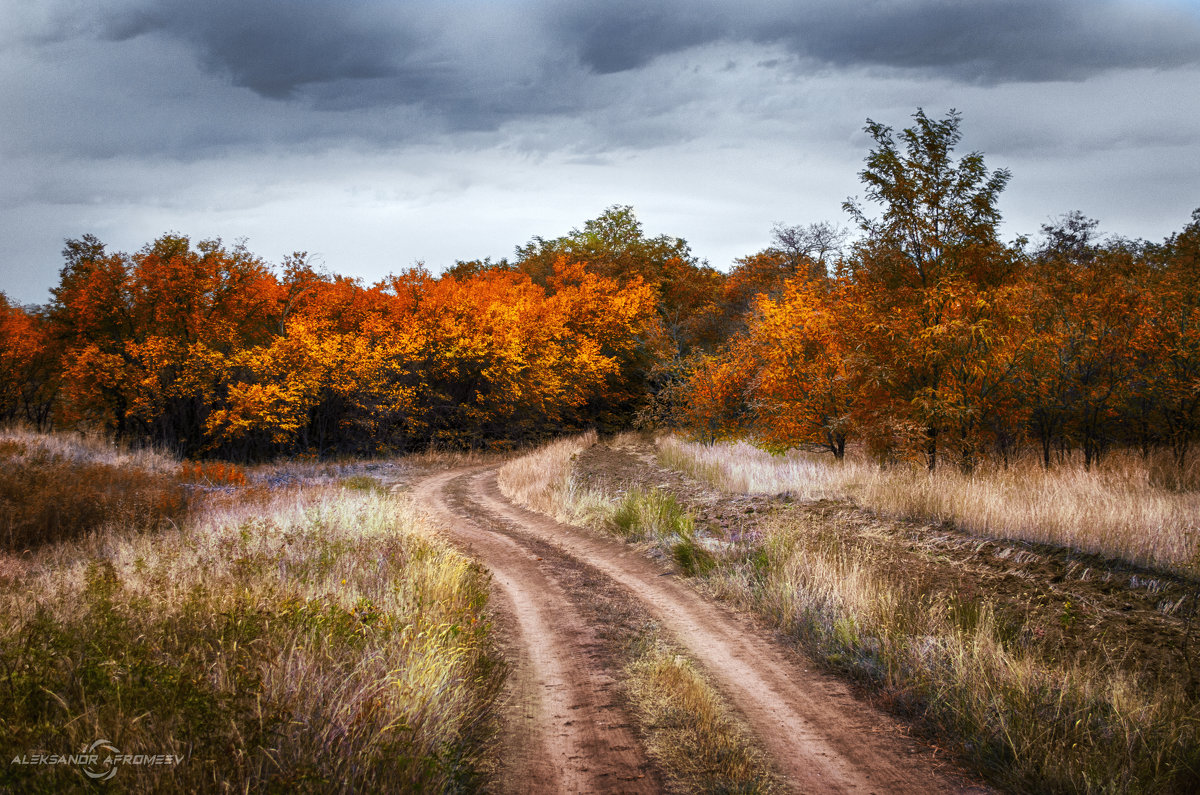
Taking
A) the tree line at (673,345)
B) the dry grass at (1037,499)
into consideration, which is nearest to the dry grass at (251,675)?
the dry grass at (1037,499)

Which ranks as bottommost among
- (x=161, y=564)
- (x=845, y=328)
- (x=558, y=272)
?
(x=161, y=564)

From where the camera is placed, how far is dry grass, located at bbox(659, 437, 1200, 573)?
8.15 metres

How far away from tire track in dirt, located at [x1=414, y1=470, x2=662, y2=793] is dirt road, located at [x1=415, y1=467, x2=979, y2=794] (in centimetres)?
1

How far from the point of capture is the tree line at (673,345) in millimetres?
14062

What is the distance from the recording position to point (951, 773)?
14.8 feet

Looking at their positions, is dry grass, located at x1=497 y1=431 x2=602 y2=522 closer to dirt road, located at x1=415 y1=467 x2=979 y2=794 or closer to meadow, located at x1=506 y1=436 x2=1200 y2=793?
meadow, located at x1=506 y1=436 x2=1200 y2=793

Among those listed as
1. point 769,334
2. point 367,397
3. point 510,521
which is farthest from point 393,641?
point 367,397

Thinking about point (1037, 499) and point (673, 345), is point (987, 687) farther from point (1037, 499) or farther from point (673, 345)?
point (673, 345)

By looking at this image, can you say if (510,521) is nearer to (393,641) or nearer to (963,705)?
(393,641)

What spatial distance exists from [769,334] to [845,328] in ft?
8.68

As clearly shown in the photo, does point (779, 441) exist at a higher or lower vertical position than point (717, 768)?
higher

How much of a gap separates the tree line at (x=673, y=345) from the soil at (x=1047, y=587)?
4.49 metres

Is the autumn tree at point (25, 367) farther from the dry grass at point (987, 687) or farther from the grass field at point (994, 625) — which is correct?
the dry grass at point (987, 687)

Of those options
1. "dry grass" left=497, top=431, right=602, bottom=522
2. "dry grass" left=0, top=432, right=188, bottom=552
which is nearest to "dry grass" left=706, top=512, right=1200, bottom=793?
"dry grass" left=497, top=431, right=602, bottom=522
